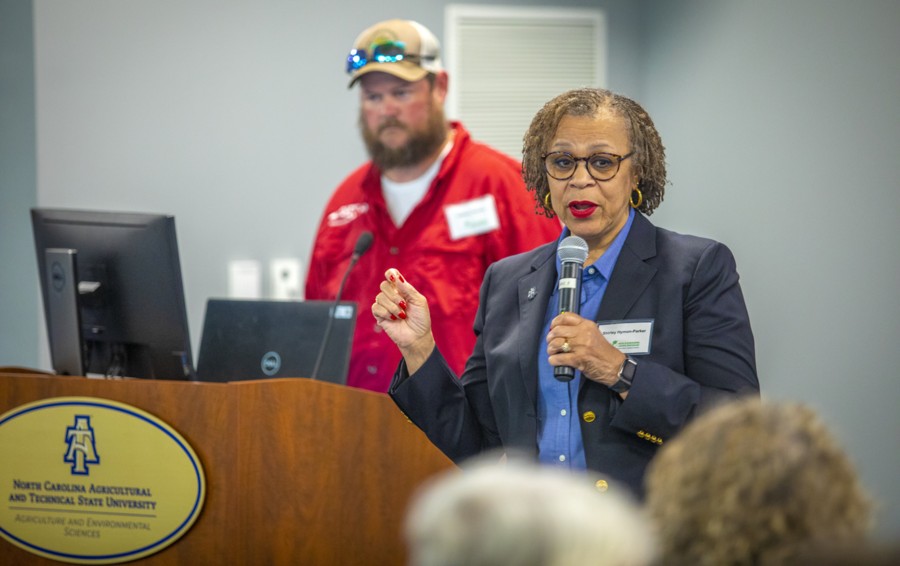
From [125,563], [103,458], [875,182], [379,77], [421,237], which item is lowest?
[125,563]

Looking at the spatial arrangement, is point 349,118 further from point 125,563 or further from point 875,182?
point 125,563

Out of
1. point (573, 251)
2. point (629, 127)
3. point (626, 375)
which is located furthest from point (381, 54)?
point (626, 375)

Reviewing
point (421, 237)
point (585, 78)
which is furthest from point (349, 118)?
point (421, 237)

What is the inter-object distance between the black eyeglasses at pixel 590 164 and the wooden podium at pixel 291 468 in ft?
2.25

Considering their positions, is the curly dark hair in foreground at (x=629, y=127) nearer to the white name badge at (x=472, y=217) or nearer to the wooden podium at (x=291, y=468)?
the wooden podium at (x=291, y=468)

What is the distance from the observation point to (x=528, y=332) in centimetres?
200

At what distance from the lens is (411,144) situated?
367 cm

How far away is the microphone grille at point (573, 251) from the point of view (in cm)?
190

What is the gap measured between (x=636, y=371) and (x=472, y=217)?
69.7 inches

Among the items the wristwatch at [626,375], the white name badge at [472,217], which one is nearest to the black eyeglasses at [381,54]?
the white name badge at [472,217]

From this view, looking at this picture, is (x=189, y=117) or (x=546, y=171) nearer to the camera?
(x=546, y=171)

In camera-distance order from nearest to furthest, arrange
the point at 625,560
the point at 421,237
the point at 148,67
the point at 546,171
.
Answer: the point at 625,560, the point at 546,171, the point at 421,237, the point at 148,67

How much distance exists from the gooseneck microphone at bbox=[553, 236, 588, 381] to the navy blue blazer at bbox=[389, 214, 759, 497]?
0.10 metres

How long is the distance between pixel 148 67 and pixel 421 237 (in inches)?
79.2
